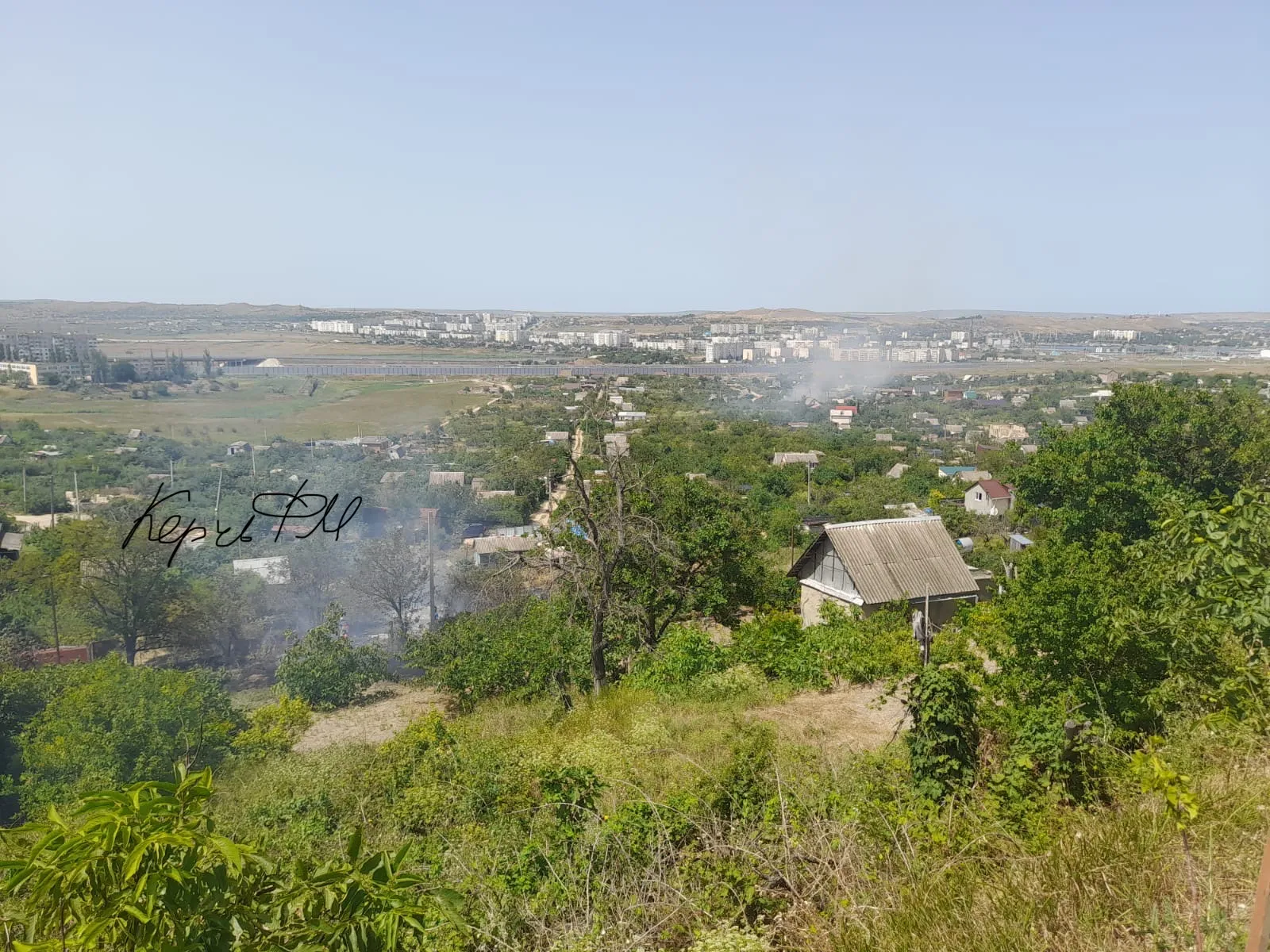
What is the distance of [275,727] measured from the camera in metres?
12.7

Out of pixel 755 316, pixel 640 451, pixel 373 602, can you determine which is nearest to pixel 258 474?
pixel 373 602

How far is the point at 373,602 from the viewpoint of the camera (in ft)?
75.5

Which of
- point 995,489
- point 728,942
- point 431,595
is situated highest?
point 728,942

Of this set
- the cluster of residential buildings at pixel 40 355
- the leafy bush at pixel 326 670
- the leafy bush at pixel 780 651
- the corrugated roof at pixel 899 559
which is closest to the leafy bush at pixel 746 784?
the leafy bush at pixel 780 651

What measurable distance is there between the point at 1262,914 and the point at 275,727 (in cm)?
1341

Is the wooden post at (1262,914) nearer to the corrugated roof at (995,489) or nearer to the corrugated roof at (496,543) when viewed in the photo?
the corrugated roof at (496,543)

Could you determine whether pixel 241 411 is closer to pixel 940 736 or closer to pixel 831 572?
pixel 831 572

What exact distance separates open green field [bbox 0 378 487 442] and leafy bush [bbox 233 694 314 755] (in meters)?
27.4

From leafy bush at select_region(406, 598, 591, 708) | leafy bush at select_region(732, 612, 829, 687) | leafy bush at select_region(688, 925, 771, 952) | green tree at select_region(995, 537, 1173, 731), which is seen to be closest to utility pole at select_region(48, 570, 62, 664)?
leafy bush at select_region(406, 598, 591, 708)

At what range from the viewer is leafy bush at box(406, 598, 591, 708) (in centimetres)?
1160

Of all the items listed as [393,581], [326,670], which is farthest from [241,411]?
[326,670]

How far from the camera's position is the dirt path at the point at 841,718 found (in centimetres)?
715

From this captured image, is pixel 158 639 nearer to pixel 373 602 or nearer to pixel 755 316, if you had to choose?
pixel 373 602

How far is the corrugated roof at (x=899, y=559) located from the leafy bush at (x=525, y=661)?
4.85 m
